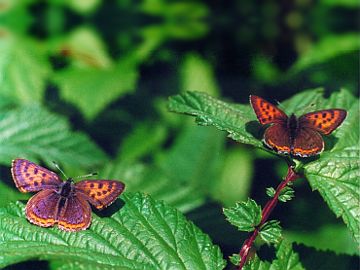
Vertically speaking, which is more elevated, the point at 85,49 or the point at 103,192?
the point at 103,192

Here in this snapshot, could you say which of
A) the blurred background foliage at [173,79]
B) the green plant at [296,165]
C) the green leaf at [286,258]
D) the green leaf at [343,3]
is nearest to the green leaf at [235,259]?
the green plant at [296,165]

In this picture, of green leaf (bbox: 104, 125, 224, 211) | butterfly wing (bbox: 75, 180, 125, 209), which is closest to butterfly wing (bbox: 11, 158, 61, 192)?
butterfly wing (bbox: 75, 180, 125, 209)

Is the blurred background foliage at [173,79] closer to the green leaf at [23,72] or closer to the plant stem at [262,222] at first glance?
the green leaf at [23,72]

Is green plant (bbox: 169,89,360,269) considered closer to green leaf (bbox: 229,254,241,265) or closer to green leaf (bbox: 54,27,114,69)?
green leaf (bbox: 229,254,241,265)

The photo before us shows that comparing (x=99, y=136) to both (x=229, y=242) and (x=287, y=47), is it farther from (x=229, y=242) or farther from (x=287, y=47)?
(x=287, y=47)

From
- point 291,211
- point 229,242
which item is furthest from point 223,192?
point 229,242

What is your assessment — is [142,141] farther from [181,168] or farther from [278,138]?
[278,138]

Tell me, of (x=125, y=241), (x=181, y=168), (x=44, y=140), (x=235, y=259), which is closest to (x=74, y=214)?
(x=125, y=241)
